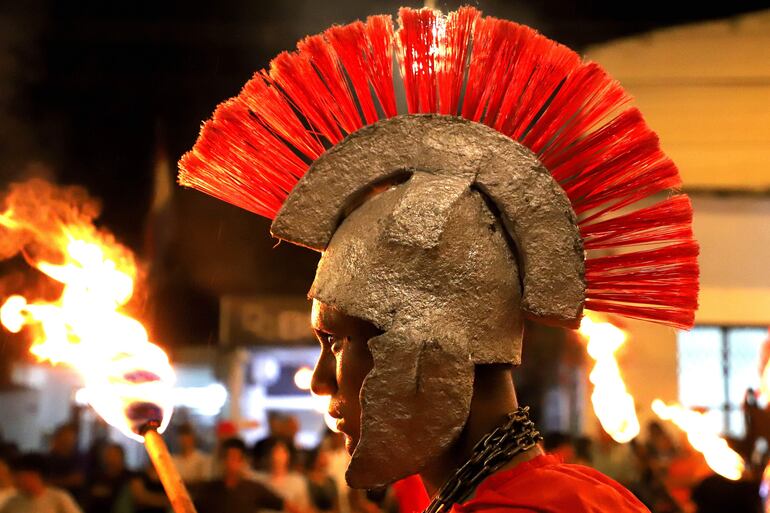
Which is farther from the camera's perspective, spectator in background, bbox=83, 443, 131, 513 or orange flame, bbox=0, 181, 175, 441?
spectator in background, bbox=83, 443, 131, 513

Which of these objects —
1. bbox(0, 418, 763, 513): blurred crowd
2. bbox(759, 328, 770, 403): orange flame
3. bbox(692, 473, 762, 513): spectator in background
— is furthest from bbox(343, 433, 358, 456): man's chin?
bbox(692, 473, 762, 513): spectator in background

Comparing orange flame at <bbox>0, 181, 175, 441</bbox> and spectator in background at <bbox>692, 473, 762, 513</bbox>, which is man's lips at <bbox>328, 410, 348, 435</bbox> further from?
spectator in background at <bbox>692, 473, 762, 513</bbox>

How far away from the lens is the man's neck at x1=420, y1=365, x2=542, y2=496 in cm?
249

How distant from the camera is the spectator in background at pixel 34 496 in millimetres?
7266

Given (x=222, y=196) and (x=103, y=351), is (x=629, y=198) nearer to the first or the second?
(x=222, y=196)

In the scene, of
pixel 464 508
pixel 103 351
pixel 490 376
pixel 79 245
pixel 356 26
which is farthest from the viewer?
pixel 79 245

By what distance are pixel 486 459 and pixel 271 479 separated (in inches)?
227

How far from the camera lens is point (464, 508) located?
2309 millimetres

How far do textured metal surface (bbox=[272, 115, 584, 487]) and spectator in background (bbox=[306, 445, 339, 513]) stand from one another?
564 cm

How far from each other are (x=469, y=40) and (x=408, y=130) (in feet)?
0.92

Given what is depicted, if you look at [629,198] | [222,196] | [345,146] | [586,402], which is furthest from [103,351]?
[586,402]

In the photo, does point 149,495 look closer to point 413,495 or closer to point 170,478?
point 413,495

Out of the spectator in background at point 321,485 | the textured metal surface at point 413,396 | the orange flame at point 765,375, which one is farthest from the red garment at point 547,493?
the spectator in background at point 321,485

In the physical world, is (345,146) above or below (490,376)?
above
